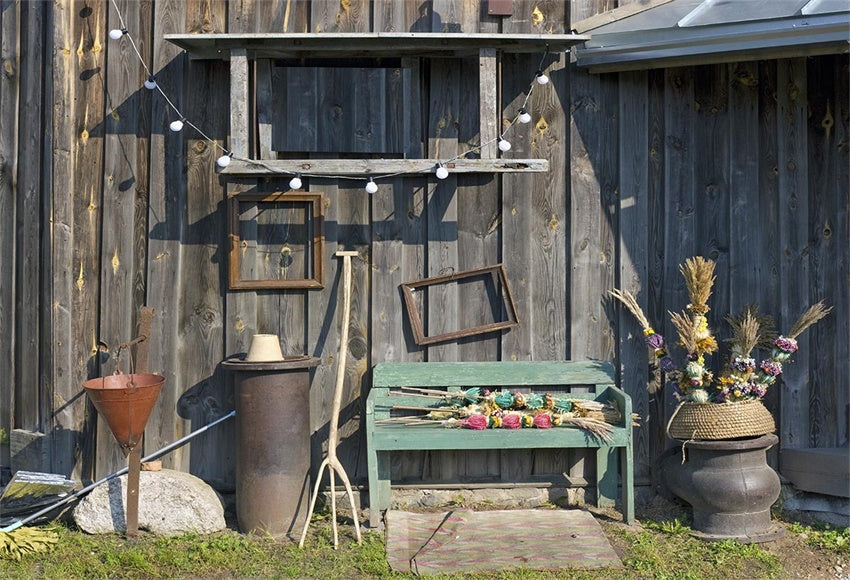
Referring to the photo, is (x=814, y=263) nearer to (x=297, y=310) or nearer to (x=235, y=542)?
(x=297, y=310)

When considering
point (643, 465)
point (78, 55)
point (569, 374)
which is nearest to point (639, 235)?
point (569, 374)

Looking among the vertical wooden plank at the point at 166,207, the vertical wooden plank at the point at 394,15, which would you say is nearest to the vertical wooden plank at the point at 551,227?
the vertical wooden plank at the point at 394,15

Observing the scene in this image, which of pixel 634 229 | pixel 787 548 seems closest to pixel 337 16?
pixel 634 229

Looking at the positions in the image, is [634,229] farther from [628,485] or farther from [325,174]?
[325,174]

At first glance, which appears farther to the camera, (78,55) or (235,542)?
(78,55)

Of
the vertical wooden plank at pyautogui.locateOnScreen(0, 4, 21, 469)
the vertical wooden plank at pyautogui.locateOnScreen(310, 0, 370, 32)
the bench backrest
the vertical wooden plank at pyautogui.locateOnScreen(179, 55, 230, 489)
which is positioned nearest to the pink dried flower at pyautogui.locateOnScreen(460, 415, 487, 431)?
the bench backrest

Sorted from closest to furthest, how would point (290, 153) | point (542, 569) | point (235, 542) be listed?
point (542, 569) < point (235, 542) < point (290, 153)

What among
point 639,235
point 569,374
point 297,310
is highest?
point 639,235

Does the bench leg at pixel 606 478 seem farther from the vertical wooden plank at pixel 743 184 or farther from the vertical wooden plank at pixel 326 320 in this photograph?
the vertical wooden plank at pixel 326 320

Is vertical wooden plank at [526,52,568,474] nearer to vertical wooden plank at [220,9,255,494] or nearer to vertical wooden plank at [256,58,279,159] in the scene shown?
vertical wooden plank at [256,58,279,159]

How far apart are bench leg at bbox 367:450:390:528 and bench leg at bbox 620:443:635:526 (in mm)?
1267

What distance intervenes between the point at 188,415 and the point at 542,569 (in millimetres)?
2209

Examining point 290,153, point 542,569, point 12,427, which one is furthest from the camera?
point 12,427

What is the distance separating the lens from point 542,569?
3.84 meters
